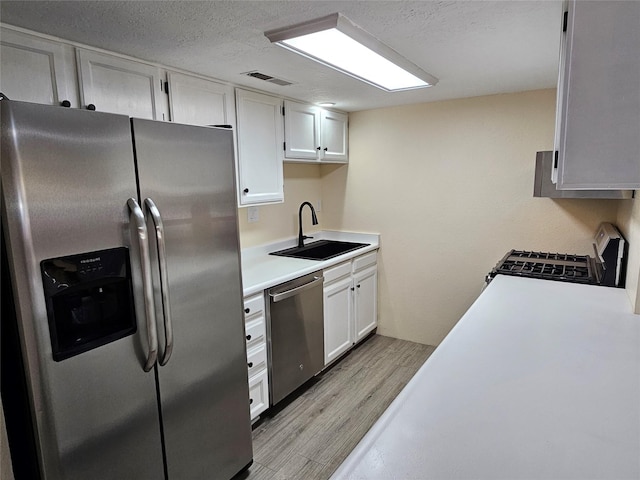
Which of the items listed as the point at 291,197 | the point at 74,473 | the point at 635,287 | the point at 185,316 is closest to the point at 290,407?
the point at 185,316

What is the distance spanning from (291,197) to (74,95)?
2076 millimetres

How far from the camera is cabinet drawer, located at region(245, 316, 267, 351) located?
7.45 feet

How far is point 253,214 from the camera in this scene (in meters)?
3.11

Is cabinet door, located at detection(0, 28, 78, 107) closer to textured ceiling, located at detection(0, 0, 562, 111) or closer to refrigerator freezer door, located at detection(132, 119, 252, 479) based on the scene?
textured ceiling, located at detection(0, 0, 562, 111)

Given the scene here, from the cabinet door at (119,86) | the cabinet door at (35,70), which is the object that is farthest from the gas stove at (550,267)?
the cabinet door at (35,70)

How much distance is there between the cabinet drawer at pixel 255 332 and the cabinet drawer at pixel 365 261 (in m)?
1.18

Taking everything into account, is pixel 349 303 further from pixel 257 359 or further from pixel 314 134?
pixel 314 134

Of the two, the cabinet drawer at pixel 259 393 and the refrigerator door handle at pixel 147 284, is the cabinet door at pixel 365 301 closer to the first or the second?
the cabinet drawer at pixel 259 393

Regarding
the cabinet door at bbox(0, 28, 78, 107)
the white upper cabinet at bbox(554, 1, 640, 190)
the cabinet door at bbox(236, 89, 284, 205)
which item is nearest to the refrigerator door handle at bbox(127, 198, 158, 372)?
the cabinet door at bbox(0, 28, 78, 107)

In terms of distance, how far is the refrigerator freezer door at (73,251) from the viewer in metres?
1.14

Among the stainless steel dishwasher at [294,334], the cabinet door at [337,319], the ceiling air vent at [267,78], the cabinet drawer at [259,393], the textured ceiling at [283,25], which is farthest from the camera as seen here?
the cabinet door at [337,319]

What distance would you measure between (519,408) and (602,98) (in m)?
0.85

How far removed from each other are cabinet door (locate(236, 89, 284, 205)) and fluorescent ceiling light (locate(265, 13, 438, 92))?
32.8 inches

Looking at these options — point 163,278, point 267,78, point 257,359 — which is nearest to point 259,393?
point 257,359
